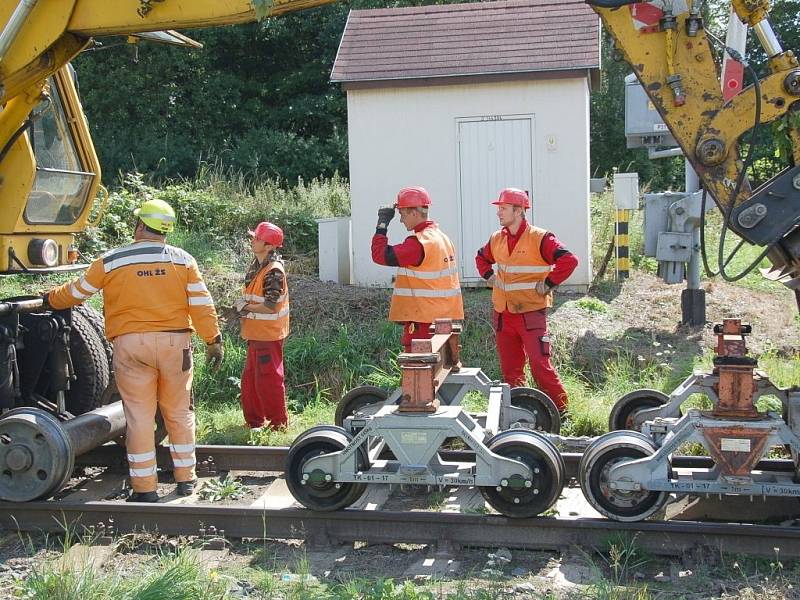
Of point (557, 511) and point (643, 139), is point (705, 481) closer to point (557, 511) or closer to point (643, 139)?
point (557, 511)

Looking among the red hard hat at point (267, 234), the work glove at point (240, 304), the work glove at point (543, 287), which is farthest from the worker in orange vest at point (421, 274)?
the work glove at point (240, 304)

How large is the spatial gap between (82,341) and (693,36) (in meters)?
4.73

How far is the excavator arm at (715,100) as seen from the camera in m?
5.39

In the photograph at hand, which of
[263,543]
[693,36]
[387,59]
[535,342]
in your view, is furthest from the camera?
[387,59]

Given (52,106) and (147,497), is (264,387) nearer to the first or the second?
(147,497)

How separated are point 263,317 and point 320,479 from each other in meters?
2.42

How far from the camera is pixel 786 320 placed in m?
11.6

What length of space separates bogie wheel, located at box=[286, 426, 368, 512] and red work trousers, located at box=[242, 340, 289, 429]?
6.95 feet

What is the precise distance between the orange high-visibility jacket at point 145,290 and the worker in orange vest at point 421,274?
6.31ft

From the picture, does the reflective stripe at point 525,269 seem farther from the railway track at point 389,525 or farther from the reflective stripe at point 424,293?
the railway track at point 389,525

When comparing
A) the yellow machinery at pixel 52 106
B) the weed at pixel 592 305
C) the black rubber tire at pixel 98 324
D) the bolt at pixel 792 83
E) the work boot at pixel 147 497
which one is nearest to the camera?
the bolt at pixel 792 83

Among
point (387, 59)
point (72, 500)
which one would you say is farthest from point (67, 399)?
point (387, 59)

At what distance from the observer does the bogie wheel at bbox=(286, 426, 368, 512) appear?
5949 mm

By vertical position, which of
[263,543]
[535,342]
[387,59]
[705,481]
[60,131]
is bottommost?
[263,543]
